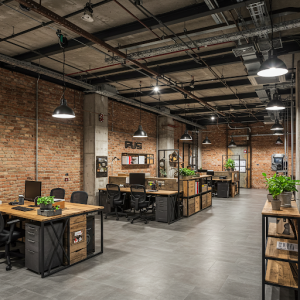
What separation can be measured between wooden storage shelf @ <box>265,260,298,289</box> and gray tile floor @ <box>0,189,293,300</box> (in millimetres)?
355

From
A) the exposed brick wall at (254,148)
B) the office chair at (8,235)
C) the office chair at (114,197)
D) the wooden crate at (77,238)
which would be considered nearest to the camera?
the office chair at (8,235)

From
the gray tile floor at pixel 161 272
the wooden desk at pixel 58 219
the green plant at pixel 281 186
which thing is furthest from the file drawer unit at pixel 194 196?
the green plant at pixel 281 186

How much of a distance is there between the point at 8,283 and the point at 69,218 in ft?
3.64

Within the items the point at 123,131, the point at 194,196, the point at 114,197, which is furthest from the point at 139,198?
the point at 123,131

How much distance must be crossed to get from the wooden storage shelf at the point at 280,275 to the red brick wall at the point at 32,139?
5712 mm

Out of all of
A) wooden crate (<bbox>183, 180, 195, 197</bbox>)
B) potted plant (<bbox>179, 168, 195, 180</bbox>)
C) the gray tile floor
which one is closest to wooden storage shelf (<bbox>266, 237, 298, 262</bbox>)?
the gray tile floor

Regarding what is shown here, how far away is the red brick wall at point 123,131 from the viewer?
962 centimetres

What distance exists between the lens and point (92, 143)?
8.31 metres

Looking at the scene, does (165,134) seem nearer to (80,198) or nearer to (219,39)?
(80,198)

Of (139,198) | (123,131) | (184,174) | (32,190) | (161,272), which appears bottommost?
(161,272)

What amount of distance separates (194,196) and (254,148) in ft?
30.1

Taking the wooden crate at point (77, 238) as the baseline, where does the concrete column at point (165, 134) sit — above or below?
above

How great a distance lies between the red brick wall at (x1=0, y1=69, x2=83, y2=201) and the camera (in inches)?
243

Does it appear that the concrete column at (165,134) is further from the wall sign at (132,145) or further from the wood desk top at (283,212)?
the wood desk top at (283,212)
